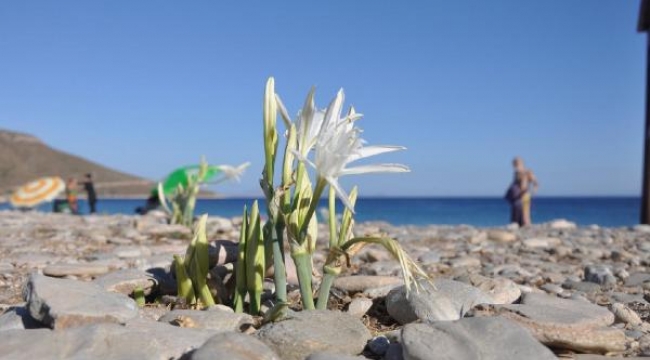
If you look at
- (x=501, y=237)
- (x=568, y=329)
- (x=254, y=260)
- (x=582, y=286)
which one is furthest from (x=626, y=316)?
(x=501, y=237)

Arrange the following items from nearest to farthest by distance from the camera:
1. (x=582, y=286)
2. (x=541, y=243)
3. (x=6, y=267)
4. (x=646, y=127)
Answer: (x=582, y=286)
(x=6, y=267)
(x=541, y=243)
(x=646, y=127)

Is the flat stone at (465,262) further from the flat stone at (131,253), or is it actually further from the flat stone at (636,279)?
the flat stone at (131,253)

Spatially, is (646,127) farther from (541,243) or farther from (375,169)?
(375,169)

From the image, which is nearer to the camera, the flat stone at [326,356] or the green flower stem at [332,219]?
the flat stone at [326,356]

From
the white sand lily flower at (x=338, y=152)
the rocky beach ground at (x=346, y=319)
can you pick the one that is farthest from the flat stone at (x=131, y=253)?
the white sand lily flower at (x=338, y=152)

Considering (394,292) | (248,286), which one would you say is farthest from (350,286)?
(248,286)
